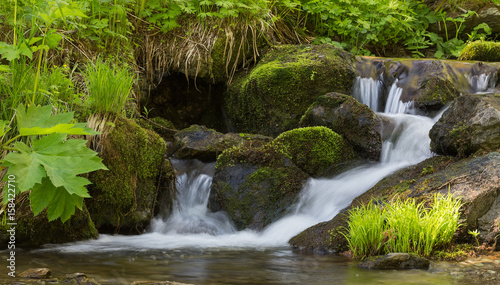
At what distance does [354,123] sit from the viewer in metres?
6.36

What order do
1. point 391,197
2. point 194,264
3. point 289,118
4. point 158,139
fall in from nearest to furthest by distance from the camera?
point 194,264 < point 391,197 < point 158,139 < point 289,118

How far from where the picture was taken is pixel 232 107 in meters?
8.17

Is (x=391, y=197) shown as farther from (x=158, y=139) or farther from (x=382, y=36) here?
(x=382, y=36)

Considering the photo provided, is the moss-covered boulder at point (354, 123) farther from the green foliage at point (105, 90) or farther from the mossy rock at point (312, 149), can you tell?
Answer: the green foliage at point (105, 90)

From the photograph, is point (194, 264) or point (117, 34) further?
point (117, 34)

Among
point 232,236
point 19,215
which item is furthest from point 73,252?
point 232,236

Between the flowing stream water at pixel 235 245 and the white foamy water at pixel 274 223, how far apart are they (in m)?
0.01

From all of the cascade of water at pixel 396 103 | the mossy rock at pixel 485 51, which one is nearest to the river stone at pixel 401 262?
the cascade of water at pixel 396 103

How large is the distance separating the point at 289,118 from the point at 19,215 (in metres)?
4.33

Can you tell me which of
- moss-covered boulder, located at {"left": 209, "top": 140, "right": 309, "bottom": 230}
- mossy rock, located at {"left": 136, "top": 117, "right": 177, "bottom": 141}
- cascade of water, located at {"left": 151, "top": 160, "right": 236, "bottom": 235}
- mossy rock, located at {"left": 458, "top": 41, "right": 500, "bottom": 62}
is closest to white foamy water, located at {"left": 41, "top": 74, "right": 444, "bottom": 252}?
cascade of water, located at {"left": 151, "top": 160, "right": 236, "bottom": 235}

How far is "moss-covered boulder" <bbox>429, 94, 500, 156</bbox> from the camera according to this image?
16.6ft

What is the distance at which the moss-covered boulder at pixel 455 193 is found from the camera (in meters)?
4.25

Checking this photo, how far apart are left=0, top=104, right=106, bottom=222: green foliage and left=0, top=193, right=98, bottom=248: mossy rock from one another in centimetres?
161

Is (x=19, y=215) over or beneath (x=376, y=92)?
beneath
